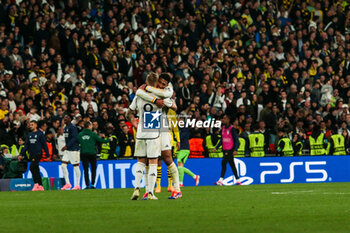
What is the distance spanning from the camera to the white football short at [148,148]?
43.6 ft

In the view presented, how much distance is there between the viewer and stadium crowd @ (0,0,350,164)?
24203 mm

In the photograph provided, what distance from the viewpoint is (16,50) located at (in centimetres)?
2492

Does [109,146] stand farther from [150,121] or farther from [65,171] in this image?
[150,121]

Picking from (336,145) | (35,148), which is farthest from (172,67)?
(35,148)

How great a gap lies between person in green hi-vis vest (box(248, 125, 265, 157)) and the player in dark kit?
6.62 meters

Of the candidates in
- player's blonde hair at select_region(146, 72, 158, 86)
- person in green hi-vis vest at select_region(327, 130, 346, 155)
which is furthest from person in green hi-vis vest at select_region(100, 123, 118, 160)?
player's blonde hair at select_region(146, 72, 158, 86)

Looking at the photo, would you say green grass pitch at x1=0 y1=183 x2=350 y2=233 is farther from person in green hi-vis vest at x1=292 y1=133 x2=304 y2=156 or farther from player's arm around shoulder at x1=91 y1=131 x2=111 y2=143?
person in green hi-vis vest at x1=292 y1=133 x2=304 y2=156

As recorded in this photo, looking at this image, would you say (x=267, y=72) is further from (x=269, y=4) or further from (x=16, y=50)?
(x=16, y=50)

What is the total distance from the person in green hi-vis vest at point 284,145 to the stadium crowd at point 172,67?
72mm

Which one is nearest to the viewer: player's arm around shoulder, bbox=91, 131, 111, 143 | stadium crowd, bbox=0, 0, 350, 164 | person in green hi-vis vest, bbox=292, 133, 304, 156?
player's arm around shoulder, bbox=91, 131, 111, 143

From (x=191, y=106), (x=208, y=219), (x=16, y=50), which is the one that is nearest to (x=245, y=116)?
(x=191, y=106)

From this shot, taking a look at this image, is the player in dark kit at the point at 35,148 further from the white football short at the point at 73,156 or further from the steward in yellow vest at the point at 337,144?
the steward in yellow vest at the point at 337,144

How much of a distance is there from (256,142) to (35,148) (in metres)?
7.07

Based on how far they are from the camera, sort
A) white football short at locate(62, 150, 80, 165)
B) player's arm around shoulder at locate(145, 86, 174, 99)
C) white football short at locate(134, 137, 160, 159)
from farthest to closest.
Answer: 1. white football short at locate(62, 150, 80, 165)
2. white football short at locate(134, 137, 160, 159)
3. player's arm around shoulder at locate(145, 86, 174, 99)
